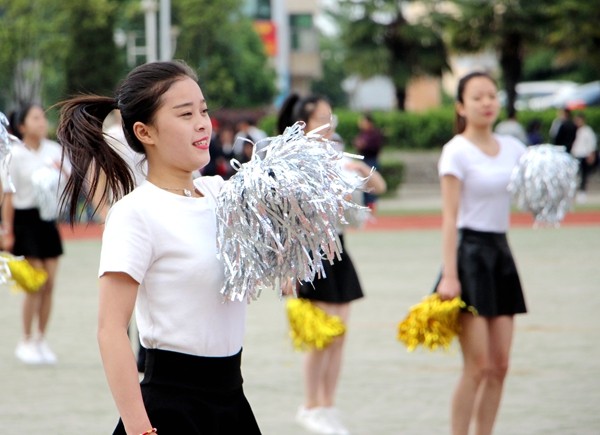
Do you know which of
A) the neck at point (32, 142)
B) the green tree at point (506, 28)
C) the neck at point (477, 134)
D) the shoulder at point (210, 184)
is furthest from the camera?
the green tree at point (506, 28)

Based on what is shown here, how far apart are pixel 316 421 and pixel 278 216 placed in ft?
9.07

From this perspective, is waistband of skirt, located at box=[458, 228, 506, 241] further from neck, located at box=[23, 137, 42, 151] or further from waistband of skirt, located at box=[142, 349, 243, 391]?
neck, located at box=[23, 137, 42, 151]

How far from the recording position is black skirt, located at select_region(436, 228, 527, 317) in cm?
420

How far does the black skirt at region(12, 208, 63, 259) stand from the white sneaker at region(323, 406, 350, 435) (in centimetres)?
281

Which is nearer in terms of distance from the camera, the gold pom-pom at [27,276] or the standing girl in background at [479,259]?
the standing girl in background at [479,259]

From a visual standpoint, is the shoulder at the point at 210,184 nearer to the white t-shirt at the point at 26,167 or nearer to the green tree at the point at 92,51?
the white t-shirt at the point at 26,167

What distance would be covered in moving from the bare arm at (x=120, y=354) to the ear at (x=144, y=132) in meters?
0.38

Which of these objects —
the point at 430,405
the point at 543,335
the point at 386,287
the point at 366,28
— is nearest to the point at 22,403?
the point at 430,405

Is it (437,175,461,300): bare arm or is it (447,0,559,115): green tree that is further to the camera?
(447,0,559,115): green tree

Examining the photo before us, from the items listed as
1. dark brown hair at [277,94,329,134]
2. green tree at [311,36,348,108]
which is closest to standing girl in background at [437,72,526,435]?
dark brown hair at [277,94,329,134]

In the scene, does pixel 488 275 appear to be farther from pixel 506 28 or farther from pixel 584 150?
pixel 506 28

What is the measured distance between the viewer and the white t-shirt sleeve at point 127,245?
7.48ft

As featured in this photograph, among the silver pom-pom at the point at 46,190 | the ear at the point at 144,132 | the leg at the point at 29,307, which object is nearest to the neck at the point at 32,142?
the silver pom-pom at the point at 46,190

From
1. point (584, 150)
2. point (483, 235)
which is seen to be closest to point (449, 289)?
point (483, 235)
